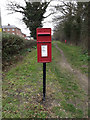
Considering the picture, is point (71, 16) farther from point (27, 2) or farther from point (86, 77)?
point (86, 77)

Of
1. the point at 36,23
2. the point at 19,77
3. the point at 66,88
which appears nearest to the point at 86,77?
the point at 66,88

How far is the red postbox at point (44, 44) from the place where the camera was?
97.7 inches

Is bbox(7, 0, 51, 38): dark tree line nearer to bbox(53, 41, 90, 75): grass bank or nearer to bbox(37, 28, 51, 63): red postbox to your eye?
bbox(53, 41, 90, 75): grass bank

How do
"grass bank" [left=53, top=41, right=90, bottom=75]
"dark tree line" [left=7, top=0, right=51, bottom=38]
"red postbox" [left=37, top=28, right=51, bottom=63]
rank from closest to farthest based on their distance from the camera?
"red postbox" [left=37, top=28, right=51, bottom=63], "grass bank" [left=53, top=41, right=90, bottom=75], "dark tree line" [left=7, top=0, right=51, bottom=38]

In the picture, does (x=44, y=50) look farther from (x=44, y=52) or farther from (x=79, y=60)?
(x=79, y=60)

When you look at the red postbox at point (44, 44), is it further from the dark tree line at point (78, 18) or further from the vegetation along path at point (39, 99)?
the dark tree line at point (78, 18)

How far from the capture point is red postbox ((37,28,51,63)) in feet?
8.14

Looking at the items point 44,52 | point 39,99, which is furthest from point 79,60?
point 44,52

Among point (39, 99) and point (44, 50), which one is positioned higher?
point (44, 50)

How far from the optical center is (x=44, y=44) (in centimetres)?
252

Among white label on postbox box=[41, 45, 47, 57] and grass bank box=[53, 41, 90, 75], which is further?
grass bank box=[53, 41, 90, 75]

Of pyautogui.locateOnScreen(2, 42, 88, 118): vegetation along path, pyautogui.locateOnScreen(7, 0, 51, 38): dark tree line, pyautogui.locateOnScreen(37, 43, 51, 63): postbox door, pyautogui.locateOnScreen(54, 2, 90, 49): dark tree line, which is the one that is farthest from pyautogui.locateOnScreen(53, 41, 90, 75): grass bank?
pyautogui.locateOnScreen(7, 0, 51, 38): dark tree line

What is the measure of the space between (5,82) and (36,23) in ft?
43.6

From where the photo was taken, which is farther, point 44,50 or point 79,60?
point 79,60
